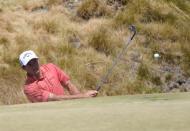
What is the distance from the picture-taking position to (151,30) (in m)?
11.3

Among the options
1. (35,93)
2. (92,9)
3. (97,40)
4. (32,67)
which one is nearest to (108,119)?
(35,93)

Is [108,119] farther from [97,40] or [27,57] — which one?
[97,40]

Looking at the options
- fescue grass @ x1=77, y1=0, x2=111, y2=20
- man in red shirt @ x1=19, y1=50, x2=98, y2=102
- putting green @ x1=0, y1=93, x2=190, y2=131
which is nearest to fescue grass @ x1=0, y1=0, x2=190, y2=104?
fescue grass @ x1=77, y1=0, x2=111, y2=20

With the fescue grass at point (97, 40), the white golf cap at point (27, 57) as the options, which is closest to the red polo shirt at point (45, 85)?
the white golf cap at point (27, 57)

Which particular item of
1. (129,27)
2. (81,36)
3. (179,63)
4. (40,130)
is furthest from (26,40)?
(40,130)

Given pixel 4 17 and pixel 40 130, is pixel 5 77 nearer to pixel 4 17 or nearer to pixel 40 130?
pixel 4 17

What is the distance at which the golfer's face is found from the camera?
21.1 feet

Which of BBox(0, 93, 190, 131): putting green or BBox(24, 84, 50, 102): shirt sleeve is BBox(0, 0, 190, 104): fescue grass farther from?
BBox(0, 93, 190, 131): putting green

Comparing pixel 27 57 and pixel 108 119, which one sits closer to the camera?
pixel 108 119

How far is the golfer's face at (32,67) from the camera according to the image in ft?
21.1

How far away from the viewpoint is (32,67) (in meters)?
6.48

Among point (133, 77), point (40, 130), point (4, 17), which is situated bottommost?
point (133, 77)

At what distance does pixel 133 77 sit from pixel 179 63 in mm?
1098

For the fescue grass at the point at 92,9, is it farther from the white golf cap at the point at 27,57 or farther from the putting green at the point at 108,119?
the putting green at the point at 108,119
